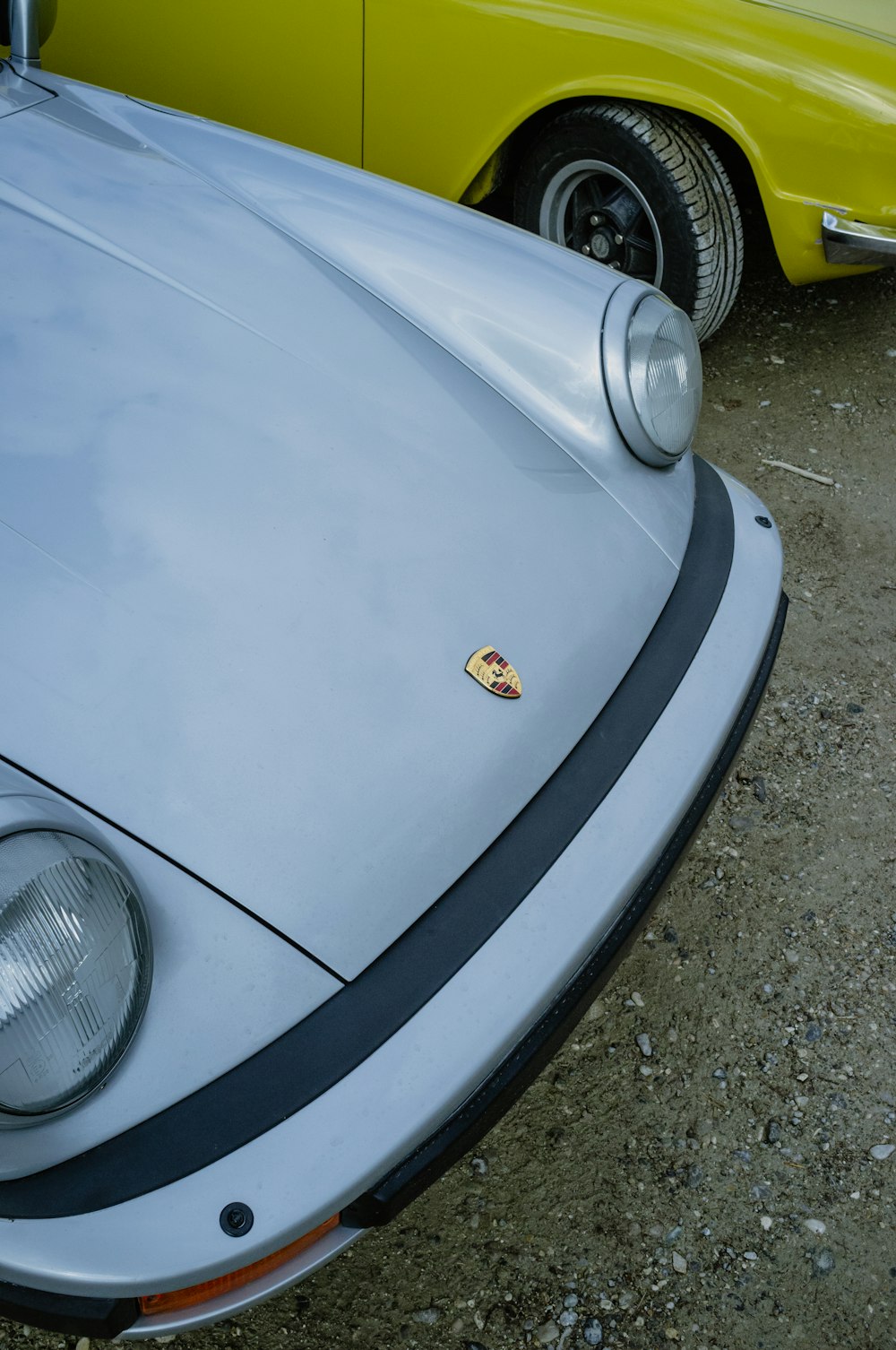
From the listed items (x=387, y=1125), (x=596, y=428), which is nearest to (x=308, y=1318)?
(x=387, y=1125)

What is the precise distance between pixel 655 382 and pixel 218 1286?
1354 mm

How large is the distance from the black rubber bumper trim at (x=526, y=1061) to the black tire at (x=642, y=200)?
1.81m

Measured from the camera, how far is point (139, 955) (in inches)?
43.4

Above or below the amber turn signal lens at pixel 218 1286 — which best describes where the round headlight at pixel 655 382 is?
above

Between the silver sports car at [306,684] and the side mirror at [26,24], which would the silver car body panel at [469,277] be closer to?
the silver sports car at [306,684]

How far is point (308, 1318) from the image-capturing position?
1.57 m

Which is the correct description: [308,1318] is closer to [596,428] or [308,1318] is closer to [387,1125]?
[387,1125]

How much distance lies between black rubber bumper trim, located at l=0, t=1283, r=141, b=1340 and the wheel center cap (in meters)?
2.80

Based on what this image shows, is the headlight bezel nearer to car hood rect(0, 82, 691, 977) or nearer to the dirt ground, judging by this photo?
car hood rect(0, 82, 691, 977)

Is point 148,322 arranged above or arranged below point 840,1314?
above

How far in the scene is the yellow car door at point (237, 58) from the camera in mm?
2795

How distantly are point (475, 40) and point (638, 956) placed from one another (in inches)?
88.8

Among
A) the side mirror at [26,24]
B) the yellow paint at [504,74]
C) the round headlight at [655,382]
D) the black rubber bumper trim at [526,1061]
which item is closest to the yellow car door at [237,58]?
the yellow paint at [504,74]

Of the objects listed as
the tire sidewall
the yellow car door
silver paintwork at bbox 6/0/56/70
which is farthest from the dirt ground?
silver paintwork at bbox 6/0/56/70
